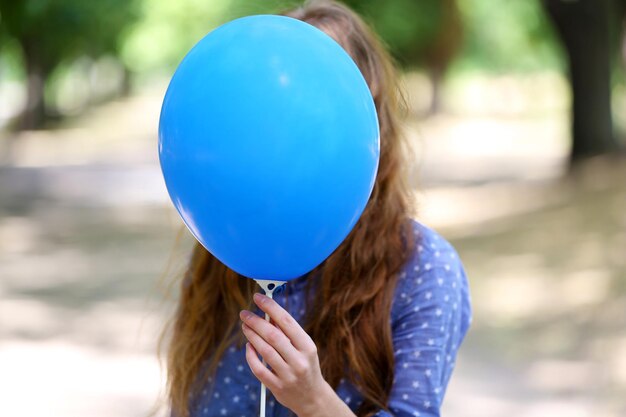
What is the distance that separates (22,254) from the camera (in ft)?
30.2

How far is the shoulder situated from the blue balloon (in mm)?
335

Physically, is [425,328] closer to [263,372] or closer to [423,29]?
[263,372]

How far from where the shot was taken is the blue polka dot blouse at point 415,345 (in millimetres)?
1699

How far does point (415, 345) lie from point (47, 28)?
20013 millimetres

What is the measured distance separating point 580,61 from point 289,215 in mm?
12773

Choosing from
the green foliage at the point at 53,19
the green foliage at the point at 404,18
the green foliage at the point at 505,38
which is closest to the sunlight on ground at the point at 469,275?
the green foliage at the point at 53,19

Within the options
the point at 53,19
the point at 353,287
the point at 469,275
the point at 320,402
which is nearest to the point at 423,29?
the point at 53,19

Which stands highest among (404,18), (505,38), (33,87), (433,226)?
(505,38)

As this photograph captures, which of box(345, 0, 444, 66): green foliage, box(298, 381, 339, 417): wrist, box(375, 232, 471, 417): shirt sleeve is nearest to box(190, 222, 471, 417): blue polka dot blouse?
box(375, 232, 471, 417): shirt sleeve

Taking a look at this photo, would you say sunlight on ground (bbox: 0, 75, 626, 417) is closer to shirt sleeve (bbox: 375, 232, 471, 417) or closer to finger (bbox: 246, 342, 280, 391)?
shirt sleeve (bbox: 375, 232, 471, 417)

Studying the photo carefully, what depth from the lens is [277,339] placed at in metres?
1.42

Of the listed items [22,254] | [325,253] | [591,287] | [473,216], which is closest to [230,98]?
[325,253]

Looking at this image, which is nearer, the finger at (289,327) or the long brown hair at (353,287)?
the finger at (289,327)

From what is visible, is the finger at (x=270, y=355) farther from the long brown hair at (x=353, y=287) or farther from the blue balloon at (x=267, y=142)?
the long brown hair at (x=353, y=287)
